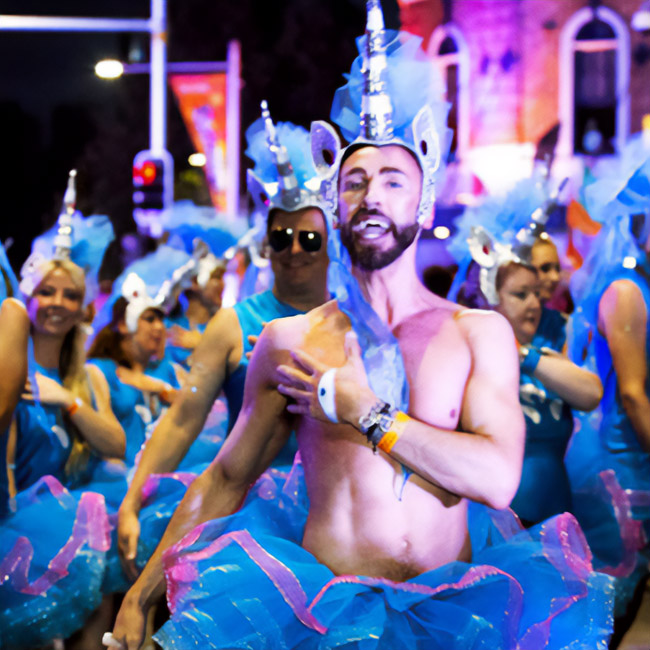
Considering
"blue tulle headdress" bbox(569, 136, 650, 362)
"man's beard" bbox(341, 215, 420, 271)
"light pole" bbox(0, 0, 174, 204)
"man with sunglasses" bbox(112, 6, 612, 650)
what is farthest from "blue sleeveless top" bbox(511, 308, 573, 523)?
"light pole" bbox(0, 0, 174, 204)

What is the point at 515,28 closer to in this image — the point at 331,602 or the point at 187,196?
the point at 187,196

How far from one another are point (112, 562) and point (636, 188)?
7.30ft

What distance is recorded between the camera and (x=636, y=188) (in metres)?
3.28

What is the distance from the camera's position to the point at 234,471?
2297mm

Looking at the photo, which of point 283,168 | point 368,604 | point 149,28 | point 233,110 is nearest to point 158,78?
point 149,28

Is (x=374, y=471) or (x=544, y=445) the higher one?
(x=374, y=471)

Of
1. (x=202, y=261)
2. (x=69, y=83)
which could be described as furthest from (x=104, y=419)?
(x=69, y=83)

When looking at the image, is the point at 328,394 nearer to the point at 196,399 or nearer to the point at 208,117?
the point at 196,399

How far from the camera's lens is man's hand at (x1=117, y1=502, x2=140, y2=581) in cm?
279

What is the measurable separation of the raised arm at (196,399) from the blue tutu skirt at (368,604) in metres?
0.93

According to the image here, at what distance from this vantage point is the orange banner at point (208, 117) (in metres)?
3.51

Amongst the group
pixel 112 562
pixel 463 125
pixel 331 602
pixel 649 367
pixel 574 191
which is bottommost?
pixel 112 562

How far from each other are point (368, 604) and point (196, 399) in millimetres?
1235

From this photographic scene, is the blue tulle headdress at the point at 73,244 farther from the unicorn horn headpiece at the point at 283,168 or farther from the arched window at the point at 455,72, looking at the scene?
the arched window at the point at 455,72
